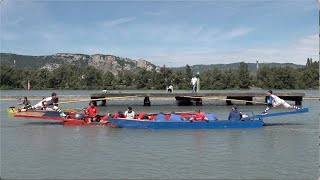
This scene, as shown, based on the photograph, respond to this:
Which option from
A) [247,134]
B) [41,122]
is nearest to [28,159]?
[247,134]

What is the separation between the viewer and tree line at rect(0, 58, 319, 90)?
419ft

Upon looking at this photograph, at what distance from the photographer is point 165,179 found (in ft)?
45.1

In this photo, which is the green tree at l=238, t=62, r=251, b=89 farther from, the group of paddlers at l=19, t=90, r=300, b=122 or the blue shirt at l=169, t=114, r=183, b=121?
the blue shirt at l=169, t=114, r=183, b=121

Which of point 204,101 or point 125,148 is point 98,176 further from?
point 204,101

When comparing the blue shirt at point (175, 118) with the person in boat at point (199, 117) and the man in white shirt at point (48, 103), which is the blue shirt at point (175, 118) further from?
the man in white shirt at point (48, 103)

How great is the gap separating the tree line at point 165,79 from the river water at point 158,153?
100281mm

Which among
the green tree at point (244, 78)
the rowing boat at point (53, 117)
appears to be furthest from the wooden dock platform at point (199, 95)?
the green tree at point (244, 78)

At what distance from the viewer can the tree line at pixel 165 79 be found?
12781cm

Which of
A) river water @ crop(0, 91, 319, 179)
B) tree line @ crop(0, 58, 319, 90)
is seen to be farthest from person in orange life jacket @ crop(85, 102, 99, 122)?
tree line @ crop(0, 58, 319, 90)

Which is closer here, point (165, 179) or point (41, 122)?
point (165, 179)

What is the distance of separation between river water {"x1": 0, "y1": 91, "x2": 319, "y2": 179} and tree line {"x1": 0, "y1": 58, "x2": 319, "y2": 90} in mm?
100281

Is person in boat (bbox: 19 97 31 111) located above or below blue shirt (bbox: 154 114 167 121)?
above

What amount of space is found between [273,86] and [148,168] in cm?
12117

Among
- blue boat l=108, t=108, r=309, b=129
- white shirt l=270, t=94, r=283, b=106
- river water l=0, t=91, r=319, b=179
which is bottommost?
river water l=0, t=91, r=319, b=179
